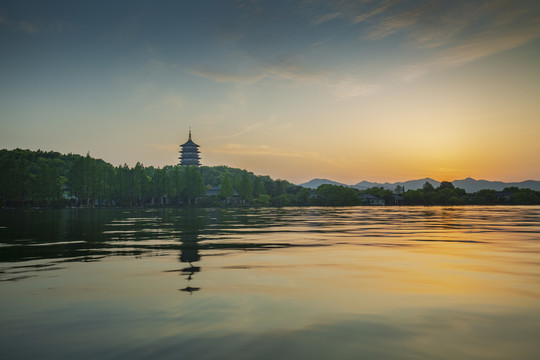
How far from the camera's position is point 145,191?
382 feet

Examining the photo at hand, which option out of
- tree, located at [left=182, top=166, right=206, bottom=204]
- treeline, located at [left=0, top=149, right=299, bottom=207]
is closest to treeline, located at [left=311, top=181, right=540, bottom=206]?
treeline, located at [left=0, top=149, right=299, bottom=207]

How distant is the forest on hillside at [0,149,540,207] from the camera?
297 feet

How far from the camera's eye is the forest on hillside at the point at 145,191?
9056cm

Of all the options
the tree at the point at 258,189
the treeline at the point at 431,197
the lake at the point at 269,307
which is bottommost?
the lake at the point at 269,307

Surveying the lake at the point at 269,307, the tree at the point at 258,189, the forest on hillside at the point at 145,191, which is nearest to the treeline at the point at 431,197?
the forest on hillside at the point at 145,191

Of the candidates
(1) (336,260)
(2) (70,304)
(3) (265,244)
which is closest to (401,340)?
(2) (70,304)

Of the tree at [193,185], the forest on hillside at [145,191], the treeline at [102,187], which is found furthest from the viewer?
the tree at [193,185]

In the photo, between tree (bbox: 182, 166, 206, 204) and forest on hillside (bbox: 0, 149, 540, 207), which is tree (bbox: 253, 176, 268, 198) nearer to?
forest on hillside (bbox: 0, 149, 540, 207)

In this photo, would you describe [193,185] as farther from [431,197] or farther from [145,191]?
[431,197]

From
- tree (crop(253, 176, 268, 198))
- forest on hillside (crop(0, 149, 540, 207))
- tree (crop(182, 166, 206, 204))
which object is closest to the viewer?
forest on hillside (crop(0, 149, 540, 207))

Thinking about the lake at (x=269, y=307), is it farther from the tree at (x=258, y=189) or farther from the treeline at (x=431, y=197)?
the tree at (x=258, y=189)

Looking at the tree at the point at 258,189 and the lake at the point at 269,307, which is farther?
the tree at the point at 258,189

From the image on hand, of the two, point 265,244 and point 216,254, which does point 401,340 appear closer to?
point 216,254

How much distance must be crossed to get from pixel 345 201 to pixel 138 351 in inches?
5507
